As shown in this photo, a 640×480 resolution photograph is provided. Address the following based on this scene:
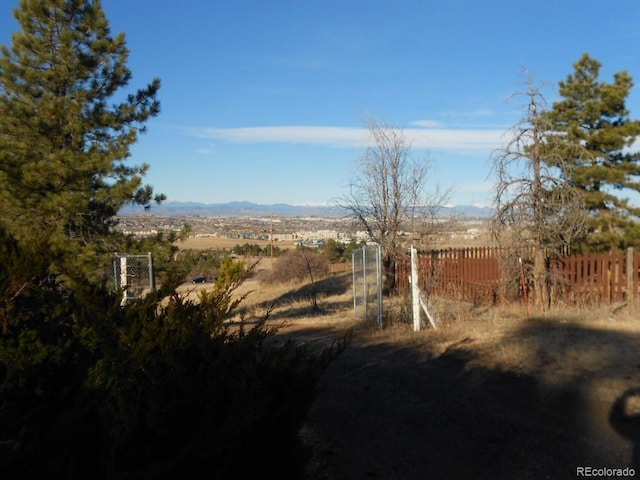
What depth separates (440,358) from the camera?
8.98 meters

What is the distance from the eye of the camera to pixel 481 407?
6.42m

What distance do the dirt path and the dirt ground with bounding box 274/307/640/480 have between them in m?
0.01

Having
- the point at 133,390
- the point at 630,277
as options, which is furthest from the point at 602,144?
the point at 133,390

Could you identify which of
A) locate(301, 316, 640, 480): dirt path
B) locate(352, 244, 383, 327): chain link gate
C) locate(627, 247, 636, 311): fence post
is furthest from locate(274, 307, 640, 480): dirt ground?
locate(627, 247, 636, 311): fence post

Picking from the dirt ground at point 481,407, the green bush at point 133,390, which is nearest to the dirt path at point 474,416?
the dirt ground at point 481,407

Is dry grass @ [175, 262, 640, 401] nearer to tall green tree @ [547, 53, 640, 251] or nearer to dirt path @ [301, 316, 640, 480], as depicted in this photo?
dirt path @ [301, 316, 640, 480]

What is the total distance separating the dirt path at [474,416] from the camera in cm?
497

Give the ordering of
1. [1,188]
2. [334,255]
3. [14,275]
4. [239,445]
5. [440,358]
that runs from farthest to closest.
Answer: [334,255]
[1,188]
[440,358]
[14,275]
[239,445]

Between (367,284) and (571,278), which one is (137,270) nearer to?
(367,284)

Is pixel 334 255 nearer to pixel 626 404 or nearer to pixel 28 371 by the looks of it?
pixel 626 404

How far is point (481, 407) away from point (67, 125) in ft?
42.4

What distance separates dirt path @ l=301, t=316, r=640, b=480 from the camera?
4.97m

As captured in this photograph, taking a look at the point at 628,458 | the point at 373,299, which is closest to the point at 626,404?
the point at 628,458

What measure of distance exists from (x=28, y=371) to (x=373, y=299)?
43.0 ft
